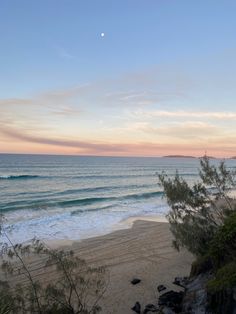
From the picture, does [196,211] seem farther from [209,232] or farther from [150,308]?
[150,308]

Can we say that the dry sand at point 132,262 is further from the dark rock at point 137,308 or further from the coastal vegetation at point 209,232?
the coastal vegetation at point 209,232

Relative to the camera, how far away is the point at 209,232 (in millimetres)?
12875

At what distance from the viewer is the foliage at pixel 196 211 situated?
1277 centimetres

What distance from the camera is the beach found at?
11930mm

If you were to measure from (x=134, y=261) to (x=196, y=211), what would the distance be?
162 inches

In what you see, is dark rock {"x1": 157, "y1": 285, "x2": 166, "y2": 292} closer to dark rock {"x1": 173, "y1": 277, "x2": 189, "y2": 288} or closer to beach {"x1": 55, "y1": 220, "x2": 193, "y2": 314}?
beach {"x1": 55, "y1": 220, "x2": 193, "y2": 314}

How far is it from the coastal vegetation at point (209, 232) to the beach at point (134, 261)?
153 centimetres

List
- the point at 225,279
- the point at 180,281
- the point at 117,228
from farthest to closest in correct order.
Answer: the point at 117,228, the point at 180,281, the point at 225,279

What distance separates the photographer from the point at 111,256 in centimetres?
1716

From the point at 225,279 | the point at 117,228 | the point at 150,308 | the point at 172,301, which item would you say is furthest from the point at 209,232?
the point at 117,228

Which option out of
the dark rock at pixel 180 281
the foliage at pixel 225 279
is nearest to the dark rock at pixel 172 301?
the dark rock at pixel 180 281

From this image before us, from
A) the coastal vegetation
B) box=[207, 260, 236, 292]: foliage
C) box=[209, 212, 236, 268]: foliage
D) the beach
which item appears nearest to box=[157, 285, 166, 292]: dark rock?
the beach

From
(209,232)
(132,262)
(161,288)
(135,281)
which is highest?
(209,232)

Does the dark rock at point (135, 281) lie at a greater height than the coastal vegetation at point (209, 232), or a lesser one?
lesser
